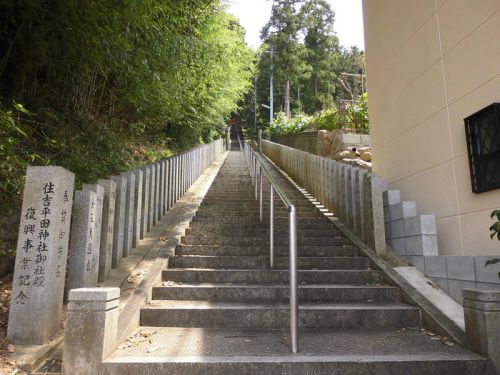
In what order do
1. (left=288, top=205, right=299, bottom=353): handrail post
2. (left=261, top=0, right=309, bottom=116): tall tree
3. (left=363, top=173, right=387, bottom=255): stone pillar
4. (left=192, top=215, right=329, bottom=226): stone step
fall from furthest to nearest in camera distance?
(left=261, top=0, right=309, bottom=116): tall tree → (left=192, top=215, right=329, bottom=226): stone step → (left=363, top=173, right=387, bottom=255): stone pillar → (left=288, top=205, right=299, bottom=353): handrail post

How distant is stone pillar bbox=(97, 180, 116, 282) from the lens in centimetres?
359

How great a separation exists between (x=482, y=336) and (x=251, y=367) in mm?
1766

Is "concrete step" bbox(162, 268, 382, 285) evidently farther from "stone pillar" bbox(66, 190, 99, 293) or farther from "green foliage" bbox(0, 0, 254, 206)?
"green foliage" bbox(0, 0, 254, 206)

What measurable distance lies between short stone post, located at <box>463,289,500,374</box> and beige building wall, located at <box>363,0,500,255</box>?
2.73ft

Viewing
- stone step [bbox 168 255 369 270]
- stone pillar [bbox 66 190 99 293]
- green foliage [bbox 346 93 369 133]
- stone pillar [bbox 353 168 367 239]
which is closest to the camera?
stone pillar [bbox 66 190 99 293]

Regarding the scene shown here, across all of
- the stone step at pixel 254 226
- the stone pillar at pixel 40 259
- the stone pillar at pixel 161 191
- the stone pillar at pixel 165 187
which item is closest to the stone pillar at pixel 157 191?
the stone pillar at pixel 161 191

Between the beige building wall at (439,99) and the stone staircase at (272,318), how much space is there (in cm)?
110

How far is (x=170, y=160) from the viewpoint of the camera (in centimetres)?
702

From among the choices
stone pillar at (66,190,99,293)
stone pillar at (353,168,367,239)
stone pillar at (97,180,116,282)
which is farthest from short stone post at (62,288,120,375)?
stone pillar at (353,168,367,239)

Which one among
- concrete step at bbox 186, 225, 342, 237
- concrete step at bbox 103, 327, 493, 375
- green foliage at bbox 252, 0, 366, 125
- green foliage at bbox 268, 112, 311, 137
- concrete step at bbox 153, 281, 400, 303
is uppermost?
green foliage at bbox 252, 0, 366, 125

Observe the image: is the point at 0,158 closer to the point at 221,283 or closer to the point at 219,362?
the point at 221,283

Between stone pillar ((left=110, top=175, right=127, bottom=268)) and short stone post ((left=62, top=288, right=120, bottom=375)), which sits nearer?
short stone post ((left=62, top=288, right=120, bottom=375))

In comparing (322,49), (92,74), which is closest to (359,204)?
(92,74)

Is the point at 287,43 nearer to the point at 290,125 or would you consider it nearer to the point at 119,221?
the point at 290,125
